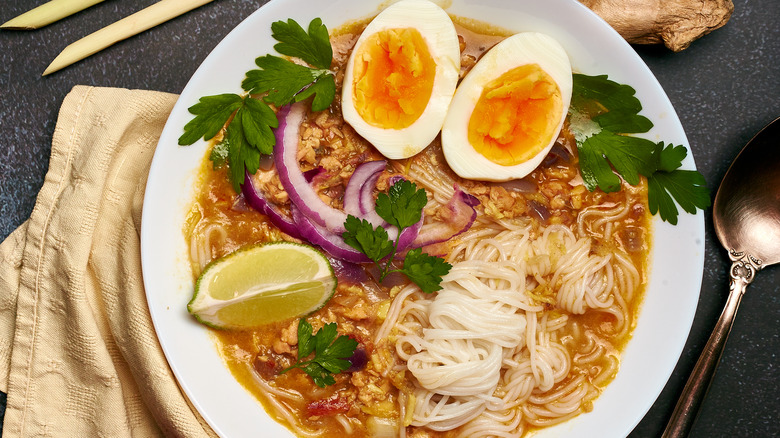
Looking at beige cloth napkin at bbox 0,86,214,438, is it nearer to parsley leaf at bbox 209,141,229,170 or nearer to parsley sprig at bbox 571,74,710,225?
parsley leaf at bbox 209,141,229,170

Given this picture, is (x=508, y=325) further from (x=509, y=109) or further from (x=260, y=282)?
(x=260, y=282)

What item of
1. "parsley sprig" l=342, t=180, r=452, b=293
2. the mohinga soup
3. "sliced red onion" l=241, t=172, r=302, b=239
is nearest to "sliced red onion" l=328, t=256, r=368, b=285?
the mohinga soup

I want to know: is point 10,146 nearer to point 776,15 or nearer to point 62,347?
point 62,347

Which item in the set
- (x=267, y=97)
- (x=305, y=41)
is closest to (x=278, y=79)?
(x=267, y=97)

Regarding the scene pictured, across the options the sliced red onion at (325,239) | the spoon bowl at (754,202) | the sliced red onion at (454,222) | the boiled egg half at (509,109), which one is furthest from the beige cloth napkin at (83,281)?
the spoon bowl at (754,202)

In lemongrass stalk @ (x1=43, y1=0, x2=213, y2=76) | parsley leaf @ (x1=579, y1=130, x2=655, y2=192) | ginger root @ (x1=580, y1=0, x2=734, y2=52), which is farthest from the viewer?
lemongrass stalk @ (x1=43, y1=0, x2=213, y2=76)

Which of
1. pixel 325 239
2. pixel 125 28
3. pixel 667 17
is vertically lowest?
pixel 667 17

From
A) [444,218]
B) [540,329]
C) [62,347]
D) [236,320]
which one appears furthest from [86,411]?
[540,329]
